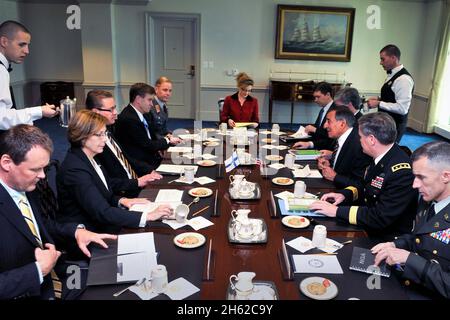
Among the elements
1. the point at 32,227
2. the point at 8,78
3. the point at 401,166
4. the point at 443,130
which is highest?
the point at 8,78

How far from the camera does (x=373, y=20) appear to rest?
785 cm

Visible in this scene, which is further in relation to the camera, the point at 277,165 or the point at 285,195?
the point at 277,165

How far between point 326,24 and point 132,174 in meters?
6.08

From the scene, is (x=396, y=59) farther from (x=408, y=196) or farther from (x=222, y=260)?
(x=222, y=260)

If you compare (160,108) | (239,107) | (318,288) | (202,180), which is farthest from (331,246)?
(239,107)

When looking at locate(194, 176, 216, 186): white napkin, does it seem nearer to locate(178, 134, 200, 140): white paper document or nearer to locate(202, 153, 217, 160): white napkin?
locate(202, 153, 217, 160): white napkin

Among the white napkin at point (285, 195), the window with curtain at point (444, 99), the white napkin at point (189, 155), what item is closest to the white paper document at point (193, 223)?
the white napkin at point (285, 195)

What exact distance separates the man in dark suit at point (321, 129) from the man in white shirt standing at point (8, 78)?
2.39 meters

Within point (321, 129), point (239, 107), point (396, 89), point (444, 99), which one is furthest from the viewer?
point (444, 99)

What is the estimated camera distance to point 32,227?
1.82 m

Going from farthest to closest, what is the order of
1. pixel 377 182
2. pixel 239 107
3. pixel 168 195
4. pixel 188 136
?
pixel 239 107, pixel 188 136, pixel 168 195, pixel 377 182

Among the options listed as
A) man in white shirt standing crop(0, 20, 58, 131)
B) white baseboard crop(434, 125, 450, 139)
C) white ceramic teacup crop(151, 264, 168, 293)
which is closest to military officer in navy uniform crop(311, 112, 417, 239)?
white ceramic teacup crop(151, 264, 168, 293)

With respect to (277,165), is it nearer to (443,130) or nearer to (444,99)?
(443,130)

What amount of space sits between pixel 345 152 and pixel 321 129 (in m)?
1.12
